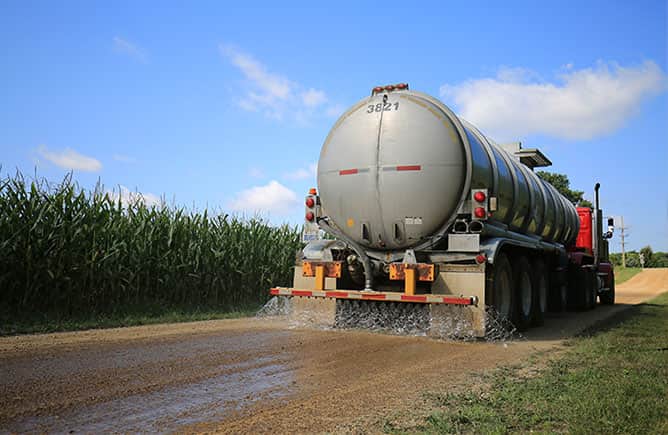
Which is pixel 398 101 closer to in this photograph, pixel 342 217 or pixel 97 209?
pixel 342 217

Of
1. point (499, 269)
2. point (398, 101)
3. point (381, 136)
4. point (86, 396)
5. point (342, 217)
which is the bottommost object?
point (86, 396)

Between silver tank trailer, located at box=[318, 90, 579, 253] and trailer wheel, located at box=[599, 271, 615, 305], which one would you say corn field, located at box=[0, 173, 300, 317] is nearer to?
silver tank trailer, located at box=[318, 90, 579, 253]

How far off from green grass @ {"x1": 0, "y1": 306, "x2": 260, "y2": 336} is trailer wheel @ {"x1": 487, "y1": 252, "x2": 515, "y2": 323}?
5.08 m

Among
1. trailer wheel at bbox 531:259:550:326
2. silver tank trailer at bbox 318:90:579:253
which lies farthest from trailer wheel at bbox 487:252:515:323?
trailer wheel at bbox 531:259:550:326

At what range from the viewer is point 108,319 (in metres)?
9.73

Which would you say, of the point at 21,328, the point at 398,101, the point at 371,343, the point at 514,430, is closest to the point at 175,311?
the point at 21,328

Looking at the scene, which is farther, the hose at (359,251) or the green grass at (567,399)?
the hose at (359,251)

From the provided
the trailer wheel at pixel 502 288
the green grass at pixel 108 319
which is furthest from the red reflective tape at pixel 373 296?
the green grass at pixel 108 319

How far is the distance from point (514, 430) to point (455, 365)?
8.38ft

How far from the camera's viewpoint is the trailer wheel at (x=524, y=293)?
31.9 ft

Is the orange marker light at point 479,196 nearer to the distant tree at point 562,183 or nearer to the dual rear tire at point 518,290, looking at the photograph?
the dual rear tire at point 518,290

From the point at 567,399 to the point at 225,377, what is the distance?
2.89m

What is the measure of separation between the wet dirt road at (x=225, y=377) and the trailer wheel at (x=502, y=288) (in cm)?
52

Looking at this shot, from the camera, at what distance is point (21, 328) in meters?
8.36
